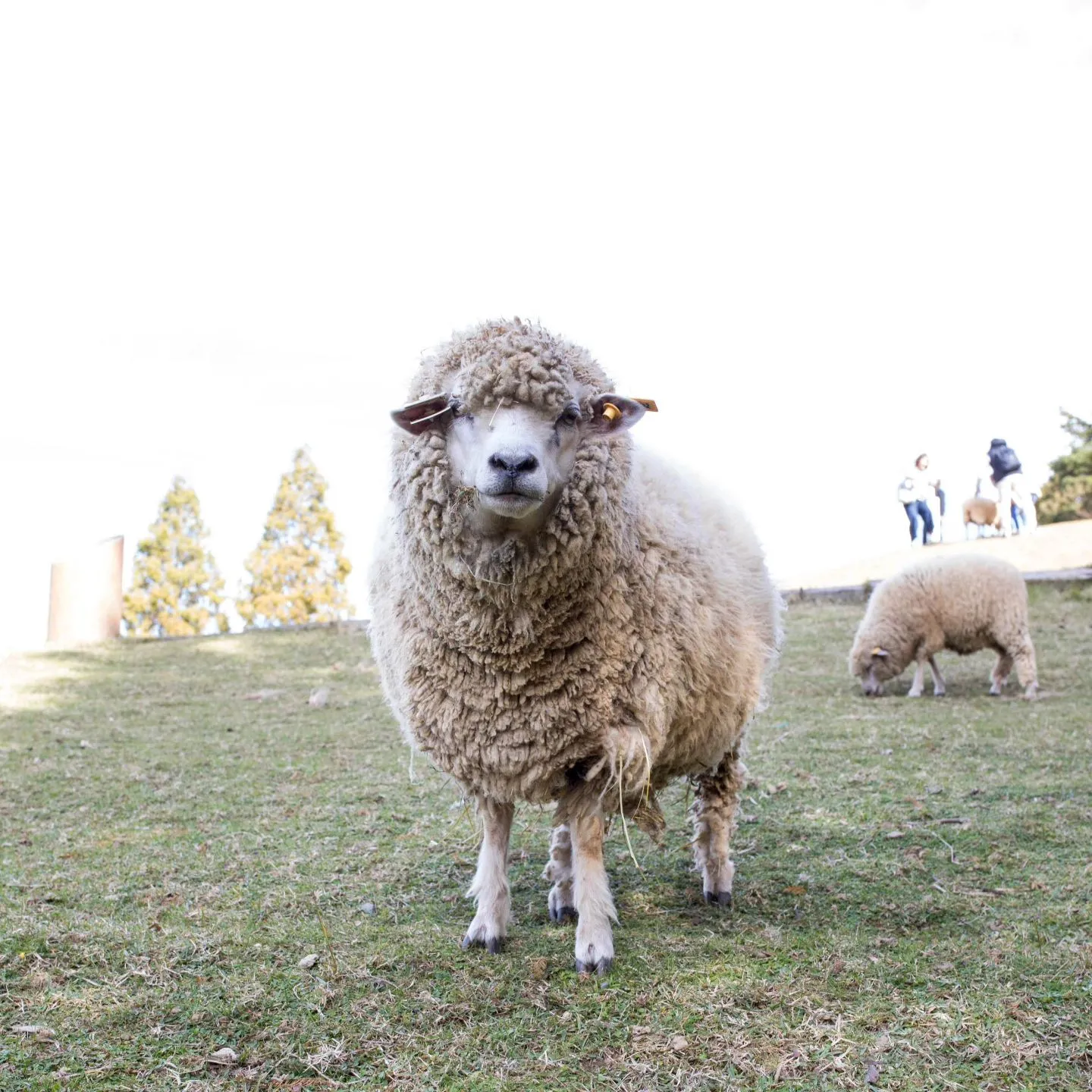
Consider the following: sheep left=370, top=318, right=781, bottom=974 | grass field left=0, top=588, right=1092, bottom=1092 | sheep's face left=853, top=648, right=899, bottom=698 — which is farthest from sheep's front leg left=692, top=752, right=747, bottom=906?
sheep's face left=853, top=648, right=899, bottom=698

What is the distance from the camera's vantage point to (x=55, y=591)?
16.5 metres

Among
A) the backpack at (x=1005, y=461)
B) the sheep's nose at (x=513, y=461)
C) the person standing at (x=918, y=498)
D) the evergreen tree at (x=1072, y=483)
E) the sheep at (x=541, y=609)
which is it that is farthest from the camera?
the evergreen tree at (x=1072, y=483)

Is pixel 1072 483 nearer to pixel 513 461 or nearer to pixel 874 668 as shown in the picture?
pixel 874 668

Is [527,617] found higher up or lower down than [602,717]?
higher up

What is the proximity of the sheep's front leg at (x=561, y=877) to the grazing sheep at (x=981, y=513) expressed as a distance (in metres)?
21.7

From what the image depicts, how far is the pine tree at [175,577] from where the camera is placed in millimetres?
18203

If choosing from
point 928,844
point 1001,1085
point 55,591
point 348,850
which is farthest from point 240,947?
point 55,591

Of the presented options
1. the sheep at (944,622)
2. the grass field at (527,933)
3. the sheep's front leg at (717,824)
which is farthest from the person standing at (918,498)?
the sheep's front leg at (717,824)

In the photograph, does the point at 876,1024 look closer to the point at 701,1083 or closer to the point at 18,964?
the point at 701,1083

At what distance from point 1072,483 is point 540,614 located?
25.9 meters

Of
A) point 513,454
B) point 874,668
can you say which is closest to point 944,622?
point 874,668

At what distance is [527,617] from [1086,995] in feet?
7.79

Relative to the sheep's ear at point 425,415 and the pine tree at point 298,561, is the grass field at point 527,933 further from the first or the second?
the pine tree at point 298,561

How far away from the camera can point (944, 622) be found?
36.1ft
